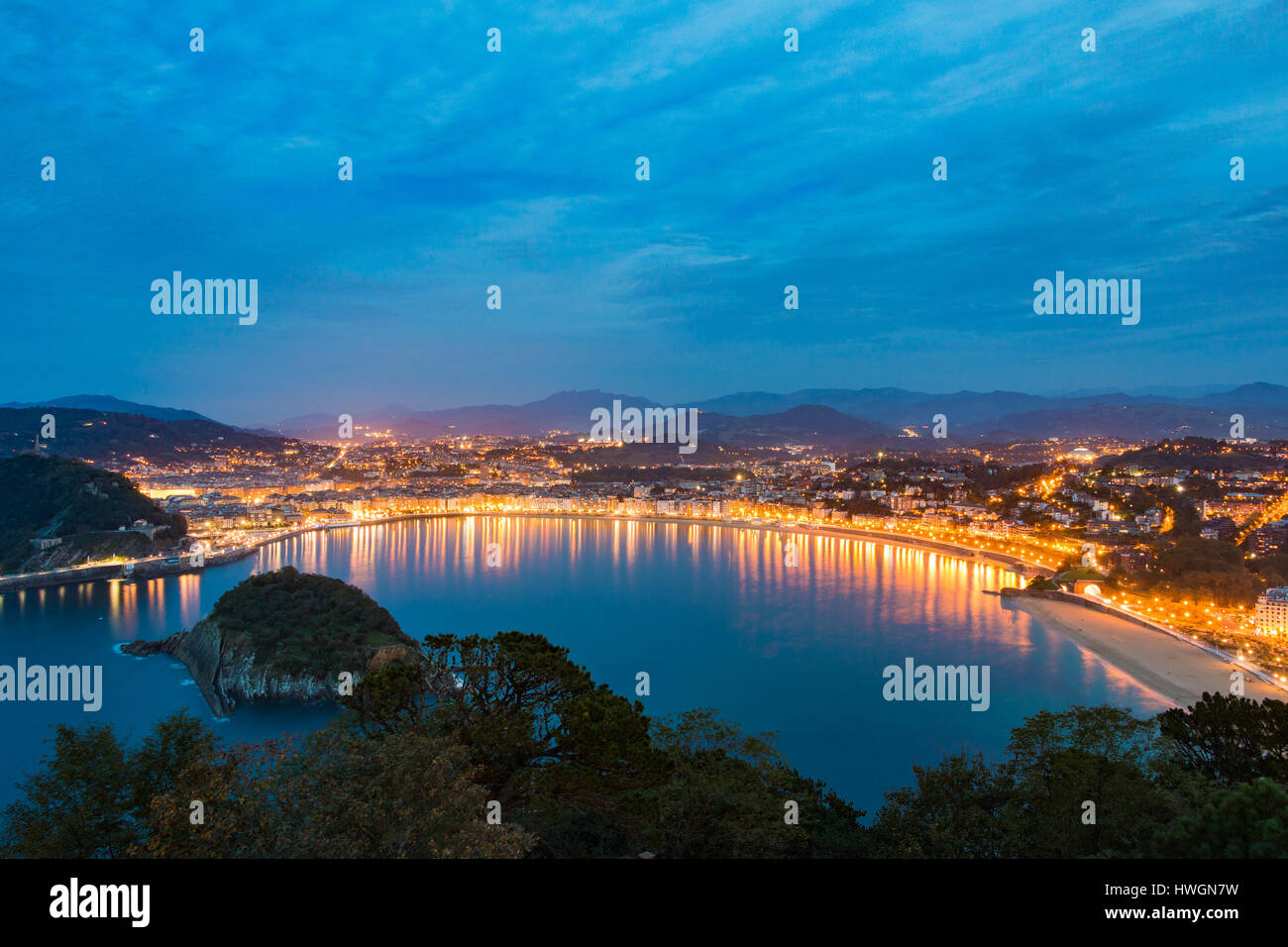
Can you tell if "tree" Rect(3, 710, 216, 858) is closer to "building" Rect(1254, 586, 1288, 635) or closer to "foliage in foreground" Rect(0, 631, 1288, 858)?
"foliage in foreground" Rect(0, 631, 1288, 858)

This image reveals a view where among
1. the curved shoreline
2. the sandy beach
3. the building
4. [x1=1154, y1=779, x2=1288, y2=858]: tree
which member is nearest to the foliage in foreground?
[x1=1154, y1=779, x2=1288, y2=858]: tree

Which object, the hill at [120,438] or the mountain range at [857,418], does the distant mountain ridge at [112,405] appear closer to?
the mountain range at [857,418]

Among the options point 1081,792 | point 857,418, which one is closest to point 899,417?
point 857,418

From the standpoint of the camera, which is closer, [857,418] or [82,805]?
[82,805]

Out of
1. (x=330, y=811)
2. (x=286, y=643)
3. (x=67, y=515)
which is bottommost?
(x=286, y=643)

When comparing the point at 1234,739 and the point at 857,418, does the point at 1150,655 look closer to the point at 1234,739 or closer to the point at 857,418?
the point at 1234,739
